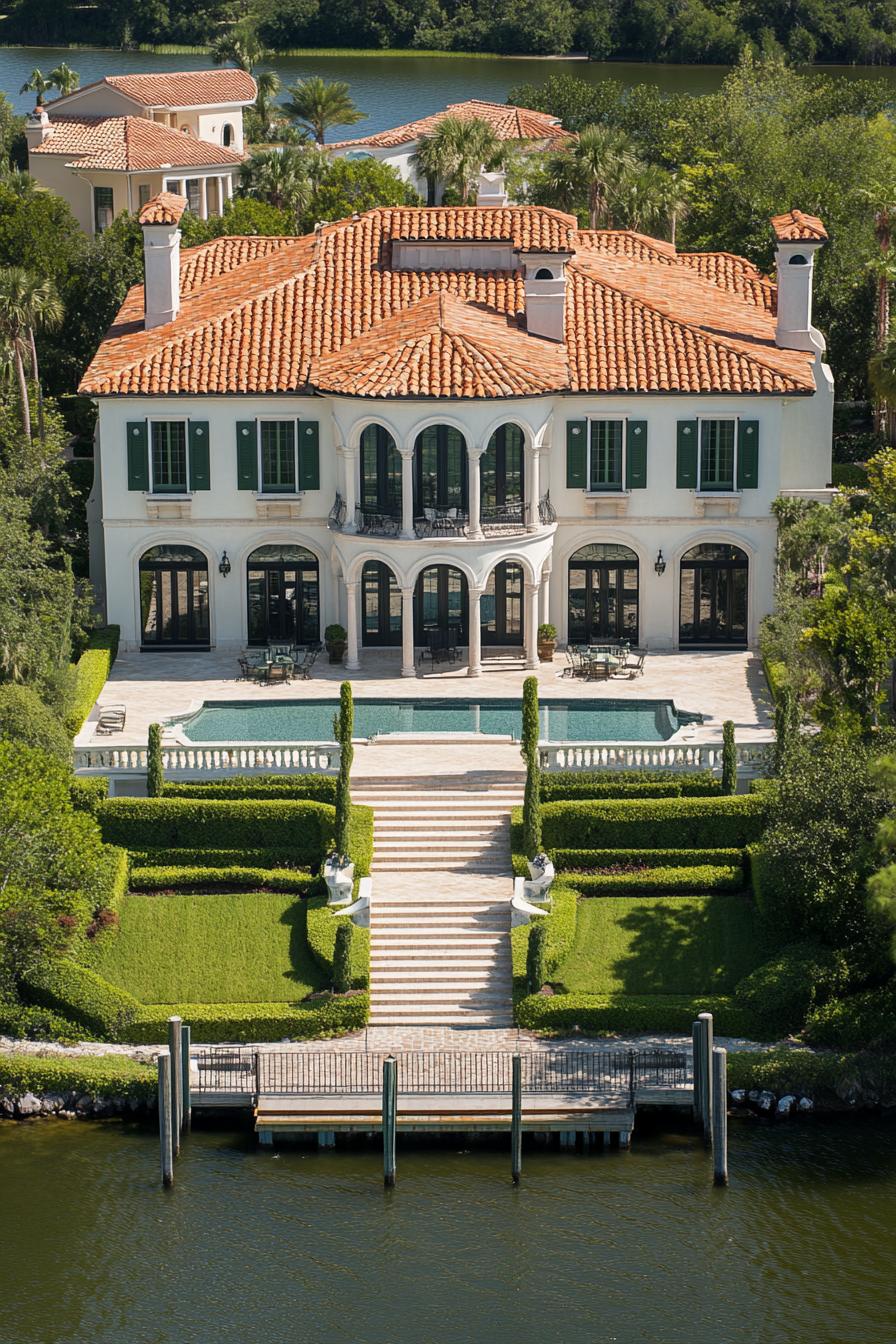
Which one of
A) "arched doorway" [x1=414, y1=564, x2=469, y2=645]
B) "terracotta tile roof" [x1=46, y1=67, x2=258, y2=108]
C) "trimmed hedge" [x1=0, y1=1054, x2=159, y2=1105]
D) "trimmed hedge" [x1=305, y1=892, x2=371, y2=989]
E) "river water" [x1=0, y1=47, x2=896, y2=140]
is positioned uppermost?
"terracotta tile roof" [x1=46, y1=67, x2=258, y2=108]

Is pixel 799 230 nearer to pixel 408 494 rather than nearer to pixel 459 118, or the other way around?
pixel 408 494

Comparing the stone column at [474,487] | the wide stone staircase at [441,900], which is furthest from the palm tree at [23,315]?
the wide stone staircase at [441,900]

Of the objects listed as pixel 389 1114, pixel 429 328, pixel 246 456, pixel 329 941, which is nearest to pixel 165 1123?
pixel 389 1114

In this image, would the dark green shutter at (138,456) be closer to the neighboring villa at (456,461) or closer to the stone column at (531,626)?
the neighboring villa at (456,461)

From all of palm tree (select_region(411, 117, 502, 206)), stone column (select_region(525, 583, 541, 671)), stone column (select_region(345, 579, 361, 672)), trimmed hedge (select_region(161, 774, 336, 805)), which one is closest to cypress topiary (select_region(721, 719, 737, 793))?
trimmed hedge (select_region(161, 774, 336, 805))

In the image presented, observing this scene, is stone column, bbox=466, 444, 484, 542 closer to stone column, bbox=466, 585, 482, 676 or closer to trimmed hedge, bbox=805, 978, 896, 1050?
stone column, bbox=466, 585, 482, 676

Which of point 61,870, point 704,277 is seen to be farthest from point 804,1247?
point 704,277
